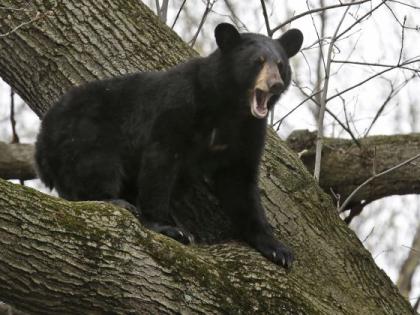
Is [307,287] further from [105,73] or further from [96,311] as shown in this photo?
[105,73]

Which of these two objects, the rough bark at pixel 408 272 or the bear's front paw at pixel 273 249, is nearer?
the bear's front paw at pixel 273 249

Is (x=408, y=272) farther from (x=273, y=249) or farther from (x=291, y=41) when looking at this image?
(x=273, y=249)

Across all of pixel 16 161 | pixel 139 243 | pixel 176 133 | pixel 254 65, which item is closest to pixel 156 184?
pixel 176 133

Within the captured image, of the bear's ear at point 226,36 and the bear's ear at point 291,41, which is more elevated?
the bear's ear at point 291,41

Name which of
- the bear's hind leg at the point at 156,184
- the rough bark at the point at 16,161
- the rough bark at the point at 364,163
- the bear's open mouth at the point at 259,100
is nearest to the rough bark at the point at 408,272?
the rough bark at the point at 364,163

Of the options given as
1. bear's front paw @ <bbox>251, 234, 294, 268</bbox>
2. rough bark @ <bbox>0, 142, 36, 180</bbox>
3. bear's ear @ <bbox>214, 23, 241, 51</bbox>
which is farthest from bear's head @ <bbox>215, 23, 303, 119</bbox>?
rough bark @ <bbox>0, 142, 36, 180</bbox>

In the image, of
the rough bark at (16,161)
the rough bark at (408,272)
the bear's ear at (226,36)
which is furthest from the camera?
the rough bark at (408,272)

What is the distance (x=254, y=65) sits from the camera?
584 centimetres

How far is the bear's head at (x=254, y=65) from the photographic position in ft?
19.0

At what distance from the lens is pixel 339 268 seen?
612 cm

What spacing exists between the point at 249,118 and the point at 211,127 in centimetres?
28

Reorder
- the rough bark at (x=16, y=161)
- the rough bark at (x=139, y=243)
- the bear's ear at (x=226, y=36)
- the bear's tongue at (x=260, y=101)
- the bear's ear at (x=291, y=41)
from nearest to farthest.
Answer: the rough bark at (x=139, y=243) < the bear's tongue at (x=260, y=101) < the bear's ear at (x=226, y=36) < the bear's ear at (x=291, y=41) < the rough bark at (x=16, y=161)

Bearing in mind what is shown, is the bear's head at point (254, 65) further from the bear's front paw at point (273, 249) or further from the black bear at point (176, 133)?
the bear's front paw at point (273, 249)

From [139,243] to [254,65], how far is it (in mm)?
1764
